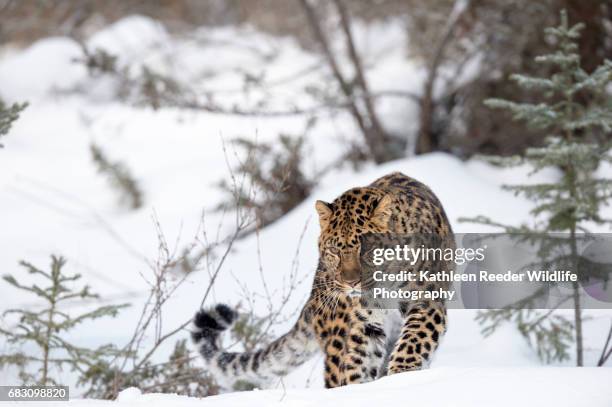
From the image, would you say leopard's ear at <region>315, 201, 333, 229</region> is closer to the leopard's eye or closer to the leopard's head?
the leopard's head

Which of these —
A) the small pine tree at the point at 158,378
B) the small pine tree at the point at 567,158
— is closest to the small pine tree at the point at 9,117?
the small pine tree at the point at 158,378

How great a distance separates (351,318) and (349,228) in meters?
0.56

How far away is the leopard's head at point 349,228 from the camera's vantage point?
4766mm

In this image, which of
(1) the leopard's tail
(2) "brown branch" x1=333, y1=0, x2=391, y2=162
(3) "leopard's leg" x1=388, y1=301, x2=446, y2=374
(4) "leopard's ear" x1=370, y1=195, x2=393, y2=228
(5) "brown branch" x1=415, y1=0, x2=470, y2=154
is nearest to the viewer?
(4) "leopard's ear" x1=370, y1=195, x2=393, y2=228

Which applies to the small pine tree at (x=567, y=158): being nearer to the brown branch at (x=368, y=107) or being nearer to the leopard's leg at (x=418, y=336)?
the leopard's leg at (x=418, y=336)

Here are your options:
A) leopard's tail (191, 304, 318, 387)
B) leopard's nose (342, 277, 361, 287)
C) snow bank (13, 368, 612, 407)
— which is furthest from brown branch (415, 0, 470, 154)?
snow bank (13, 368, 612, 407)

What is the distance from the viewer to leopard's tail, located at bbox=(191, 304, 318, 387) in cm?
555

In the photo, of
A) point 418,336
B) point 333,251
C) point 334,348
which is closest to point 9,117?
point 333,251

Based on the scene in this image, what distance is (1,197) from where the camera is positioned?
15.4m

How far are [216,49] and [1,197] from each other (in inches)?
281

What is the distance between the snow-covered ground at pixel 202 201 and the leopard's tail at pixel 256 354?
181 mm

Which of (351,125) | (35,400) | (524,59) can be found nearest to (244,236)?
(351,125)

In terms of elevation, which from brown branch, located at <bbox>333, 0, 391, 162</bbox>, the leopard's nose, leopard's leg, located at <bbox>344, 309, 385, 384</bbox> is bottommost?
leopard's leg, located at <bbox>344, 309, 385, 384</bbox>

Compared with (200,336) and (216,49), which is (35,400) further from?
(216,49)
